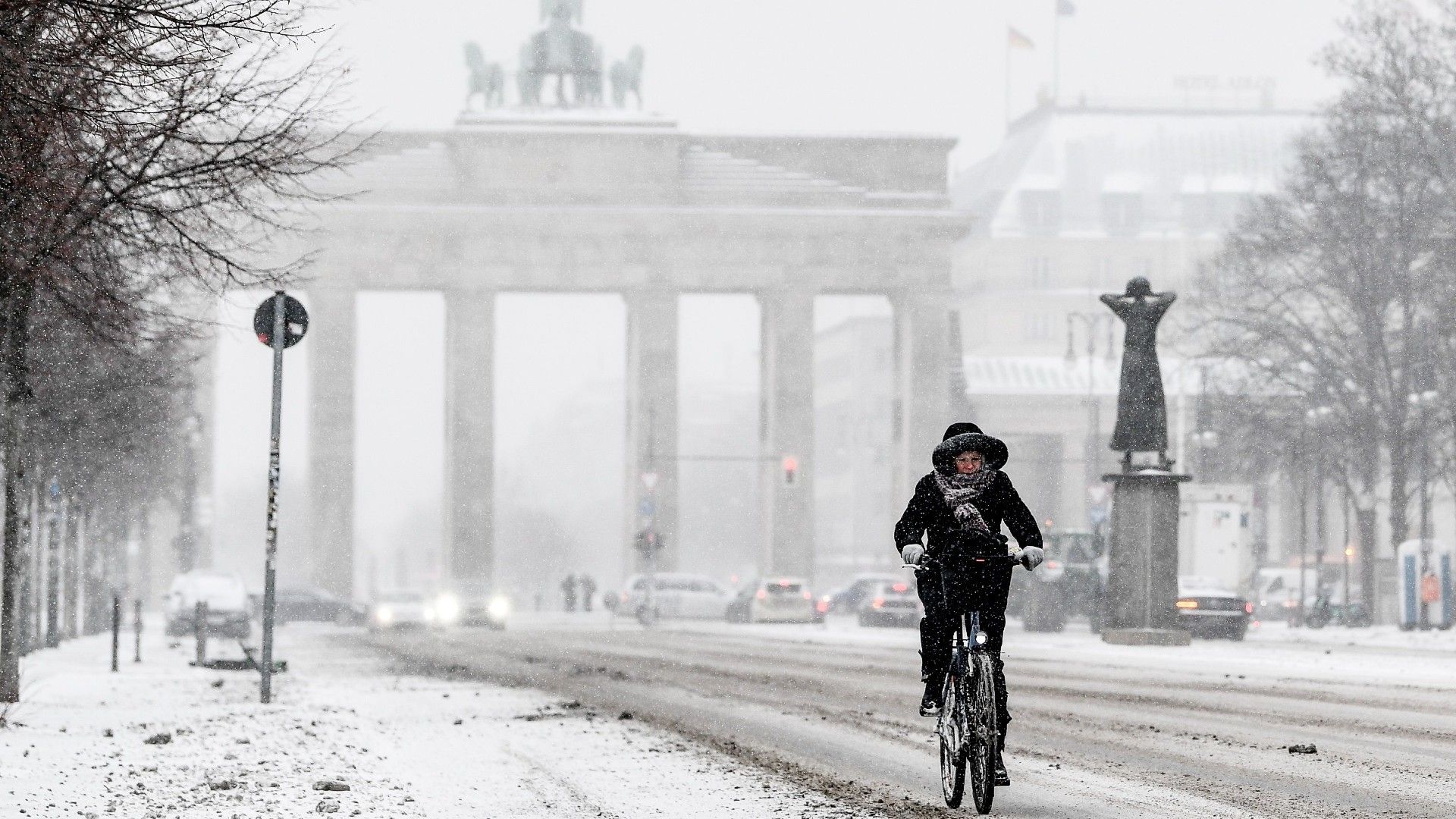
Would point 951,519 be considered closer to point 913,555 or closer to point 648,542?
point 913,555

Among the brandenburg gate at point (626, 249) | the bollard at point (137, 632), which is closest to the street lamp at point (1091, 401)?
the brandenburg gate at point (626, 249)

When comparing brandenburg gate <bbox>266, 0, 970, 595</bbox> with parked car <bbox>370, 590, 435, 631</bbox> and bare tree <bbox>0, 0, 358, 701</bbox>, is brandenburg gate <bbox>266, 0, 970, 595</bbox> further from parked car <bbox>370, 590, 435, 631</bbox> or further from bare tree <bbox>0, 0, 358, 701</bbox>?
bare tree <bbox>0, 0, 358, 701</bbox>

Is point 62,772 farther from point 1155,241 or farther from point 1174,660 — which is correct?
point 1155,241

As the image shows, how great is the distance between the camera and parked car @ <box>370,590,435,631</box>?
5728cm

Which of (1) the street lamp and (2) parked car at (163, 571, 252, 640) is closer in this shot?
(2) parked car at (163, 571, 252, 640)

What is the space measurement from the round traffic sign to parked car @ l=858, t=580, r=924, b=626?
36609 mm

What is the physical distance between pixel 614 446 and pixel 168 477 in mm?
131058

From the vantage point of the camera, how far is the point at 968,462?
11.5m

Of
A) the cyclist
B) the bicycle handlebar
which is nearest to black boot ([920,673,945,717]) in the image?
the cyclist

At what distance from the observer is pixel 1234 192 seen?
138375 mm

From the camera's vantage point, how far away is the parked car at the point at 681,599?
71062 millimetres

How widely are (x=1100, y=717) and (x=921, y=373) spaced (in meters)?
73.5

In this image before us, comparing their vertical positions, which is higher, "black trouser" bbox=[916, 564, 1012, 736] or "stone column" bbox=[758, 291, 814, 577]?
"stone column" bbox=[758, 291, 814, 577]

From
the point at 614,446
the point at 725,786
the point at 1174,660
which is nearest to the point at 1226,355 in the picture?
the point at 1174,660
